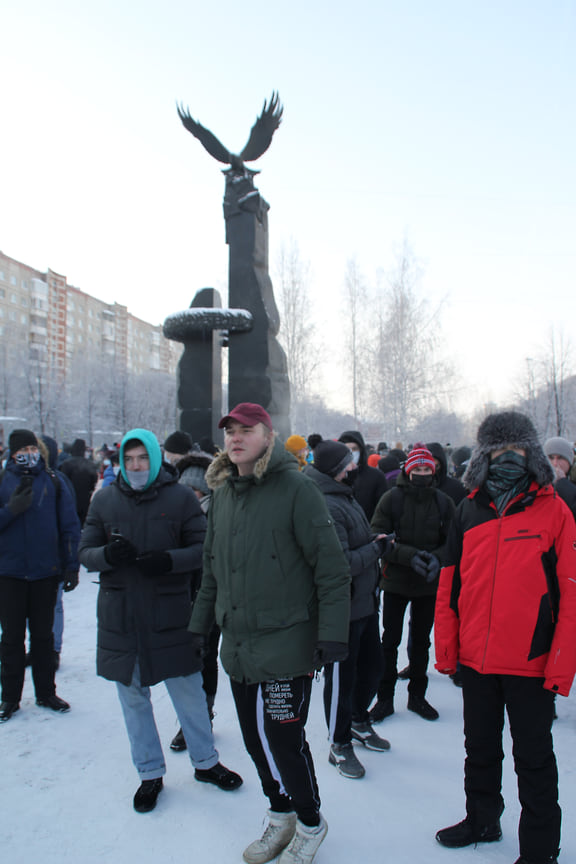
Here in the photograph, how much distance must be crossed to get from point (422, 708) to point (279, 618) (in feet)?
7.03

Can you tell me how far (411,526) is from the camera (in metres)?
3.81

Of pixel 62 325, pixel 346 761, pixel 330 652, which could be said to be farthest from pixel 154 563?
pixel 62 325

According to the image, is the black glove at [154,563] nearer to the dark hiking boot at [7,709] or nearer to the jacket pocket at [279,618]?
the jacket pocket at [279,618]

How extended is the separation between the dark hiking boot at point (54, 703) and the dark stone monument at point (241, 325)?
7.24 meters

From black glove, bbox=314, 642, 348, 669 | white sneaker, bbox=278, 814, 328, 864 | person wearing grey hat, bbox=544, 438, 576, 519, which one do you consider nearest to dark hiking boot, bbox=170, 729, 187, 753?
white sneaker, bbox=278, 814, 328, 864

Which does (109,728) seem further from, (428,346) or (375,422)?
(375,422)

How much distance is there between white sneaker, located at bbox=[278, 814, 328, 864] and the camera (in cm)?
221

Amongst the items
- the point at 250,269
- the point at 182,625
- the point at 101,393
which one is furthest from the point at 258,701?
the point at 101,393

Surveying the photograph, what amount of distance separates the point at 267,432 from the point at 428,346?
938 inches

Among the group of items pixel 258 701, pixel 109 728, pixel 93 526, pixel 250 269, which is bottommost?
pixel 109 728

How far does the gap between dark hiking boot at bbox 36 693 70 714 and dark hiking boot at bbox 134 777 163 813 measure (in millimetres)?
1269

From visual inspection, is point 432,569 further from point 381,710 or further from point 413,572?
→ point 381,710

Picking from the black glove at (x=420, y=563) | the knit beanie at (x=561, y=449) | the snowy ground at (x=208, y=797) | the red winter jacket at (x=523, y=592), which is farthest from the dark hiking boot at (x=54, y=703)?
the knit beanie at (x=561, y=449)

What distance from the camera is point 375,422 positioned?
2875cm
